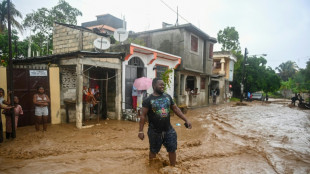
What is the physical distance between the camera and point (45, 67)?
7418 mm

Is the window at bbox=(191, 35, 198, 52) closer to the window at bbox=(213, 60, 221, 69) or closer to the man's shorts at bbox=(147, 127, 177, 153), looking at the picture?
the window at bbox=(213, 60, 221, 69)

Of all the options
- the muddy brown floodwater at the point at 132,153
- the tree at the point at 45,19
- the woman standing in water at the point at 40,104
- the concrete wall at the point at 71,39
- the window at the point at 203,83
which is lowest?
the muddy brown floodwater at the point at 132,153

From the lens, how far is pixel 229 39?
104 feet

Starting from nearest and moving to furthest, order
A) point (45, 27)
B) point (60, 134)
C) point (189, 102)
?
point (60, 134), point (189, 102), point (45, 27)

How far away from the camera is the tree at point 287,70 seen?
59625 millimetres

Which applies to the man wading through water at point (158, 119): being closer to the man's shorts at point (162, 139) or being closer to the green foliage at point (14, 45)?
the man's shorts at point (162, 139)

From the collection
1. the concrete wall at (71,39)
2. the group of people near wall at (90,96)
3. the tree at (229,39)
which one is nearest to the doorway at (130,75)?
the group of people near wall at (90,96)

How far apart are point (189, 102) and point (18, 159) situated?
43.6ft

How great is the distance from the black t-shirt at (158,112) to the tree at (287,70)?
70745 millimetres

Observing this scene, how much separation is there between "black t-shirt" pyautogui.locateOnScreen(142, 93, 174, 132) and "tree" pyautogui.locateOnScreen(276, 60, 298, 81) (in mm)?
70745

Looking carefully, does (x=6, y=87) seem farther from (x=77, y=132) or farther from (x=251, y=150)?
(x=251, y=150)

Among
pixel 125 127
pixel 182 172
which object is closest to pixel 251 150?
pixel 182 172

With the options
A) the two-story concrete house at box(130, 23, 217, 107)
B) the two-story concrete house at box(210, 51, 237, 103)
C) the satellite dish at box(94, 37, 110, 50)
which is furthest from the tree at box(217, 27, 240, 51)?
the satellite dish at box(94, 37, 110, 50)

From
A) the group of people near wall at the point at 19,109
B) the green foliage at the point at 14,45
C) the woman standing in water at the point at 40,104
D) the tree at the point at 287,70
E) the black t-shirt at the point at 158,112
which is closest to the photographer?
the black t-shirt at the point at 158,112
